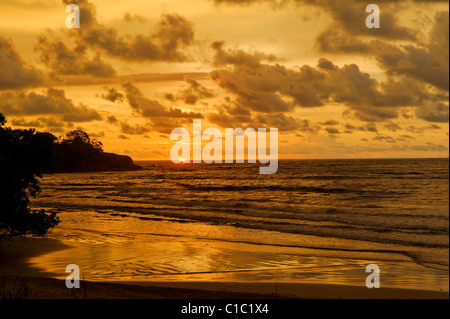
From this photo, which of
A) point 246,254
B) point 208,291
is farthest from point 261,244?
point 208,291

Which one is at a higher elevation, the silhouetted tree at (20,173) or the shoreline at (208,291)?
the silhouetted tree at (20,173)

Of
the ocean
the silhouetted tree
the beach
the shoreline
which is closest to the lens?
the shoreline

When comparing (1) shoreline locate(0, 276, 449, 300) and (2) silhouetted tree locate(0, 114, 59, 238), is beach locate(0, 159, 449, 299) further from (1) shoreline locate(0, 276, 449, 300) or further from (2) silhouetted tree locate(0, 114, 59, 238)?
(2) silhouetted tree locate(0, 114, 59, 238)

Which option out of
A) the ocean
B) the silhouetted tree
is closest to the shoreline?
the ocean

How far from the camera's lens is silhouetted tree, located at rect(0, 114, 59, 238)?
1595 cm

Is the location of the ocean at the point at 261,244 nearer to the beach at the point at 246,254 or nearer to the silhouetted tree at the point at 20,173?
the beach at the point at 246,254

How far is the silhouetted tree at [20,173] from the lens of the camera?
16.0 m

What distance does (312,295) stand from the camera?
11695 millimetres

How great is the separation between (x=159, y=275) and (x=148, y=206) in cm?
2559

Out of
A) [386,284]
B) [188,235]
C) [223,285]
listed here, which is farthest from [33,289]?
[188,235]

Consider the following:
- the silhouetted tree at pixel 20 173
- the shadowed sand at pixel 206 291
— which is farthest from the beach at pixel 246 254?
the silhouetted tree at pixel 20 173
